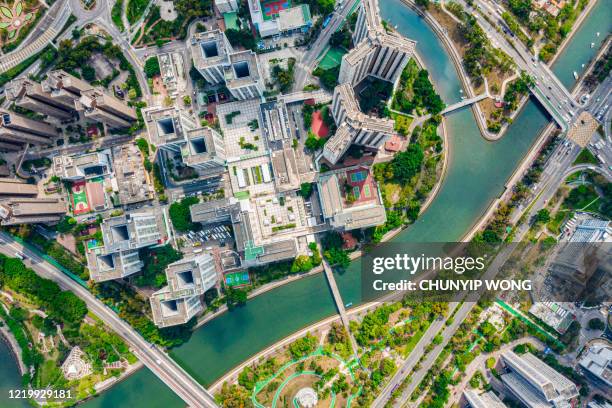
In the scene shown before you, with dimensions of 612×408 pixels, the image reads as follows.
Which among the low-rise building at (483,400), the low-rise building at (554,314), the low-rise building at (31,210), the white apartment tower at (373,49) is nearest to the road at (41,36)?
the low-rise building at (31,210)

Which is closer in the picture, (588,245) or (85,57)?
(588,245)

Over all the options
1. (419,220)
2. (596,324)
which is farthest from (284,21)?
(596,324)

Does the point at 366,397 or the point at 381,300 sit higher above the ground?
the point at 381,300

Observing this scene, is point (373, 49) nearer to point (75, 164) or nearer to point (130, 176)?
point (130, 176)

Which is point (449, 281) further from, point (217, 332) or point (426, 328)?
point (217, 332)

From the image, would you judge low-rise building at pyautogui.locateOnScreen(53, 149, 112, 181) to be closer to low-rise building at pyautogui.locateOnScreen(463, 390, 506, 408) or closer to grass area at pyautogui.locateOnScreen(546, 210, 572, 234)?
low-rise building at pyautogui.locateOnScreen(463, 390, 506, 408)

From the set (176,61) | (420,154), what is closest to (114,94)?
(176,61)

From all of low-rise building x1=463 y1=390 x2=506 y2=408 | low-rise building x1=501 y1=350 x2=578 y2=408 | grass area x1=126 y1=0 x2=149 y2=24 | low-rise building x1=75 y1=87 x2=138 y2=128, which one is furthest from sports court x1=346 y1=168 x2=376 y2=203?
grass area x1=126 y1=0 x2=149 y2=24

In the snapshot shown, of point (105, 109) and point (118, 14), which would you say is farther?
point (118, 14)
